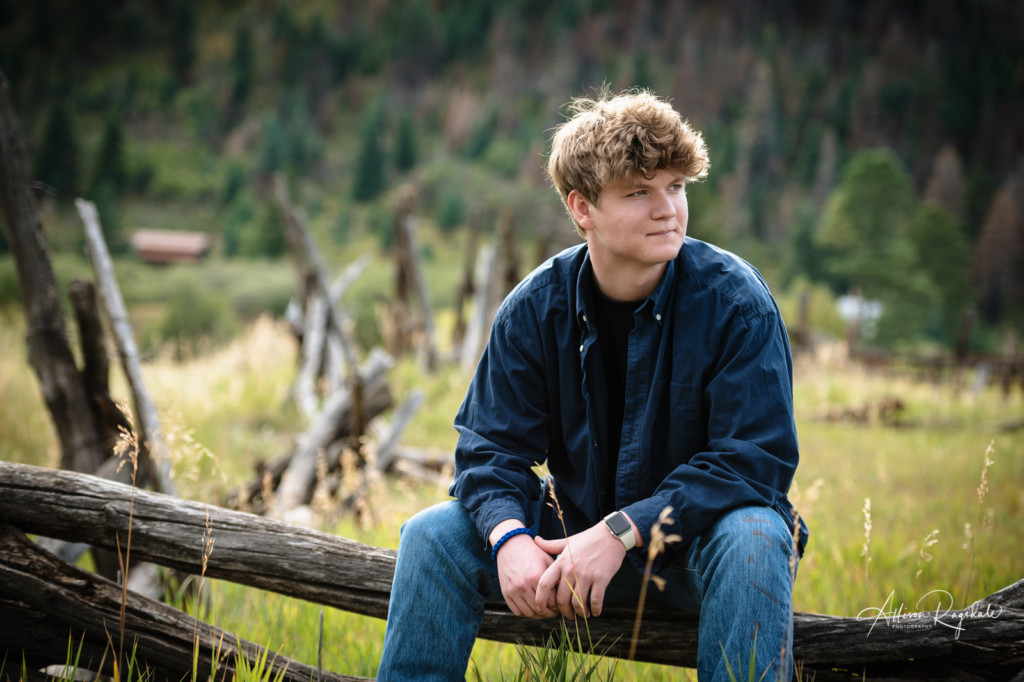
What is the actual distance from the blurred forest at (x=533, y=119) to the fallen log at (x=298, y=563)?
32.8 ft

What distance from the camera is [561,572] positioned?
66.6 inches

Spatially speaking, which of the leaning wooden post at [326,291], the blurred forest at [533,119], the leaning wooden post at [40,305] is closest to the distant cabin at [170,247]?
the blurred forest at [533,119]

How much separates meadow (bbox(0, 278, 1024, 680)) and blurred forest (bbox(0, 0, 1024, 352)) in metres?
5.33

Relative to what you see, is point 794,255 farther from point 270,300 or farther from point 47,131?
point 47,131

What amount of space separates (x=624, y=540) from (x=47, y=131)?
166ft

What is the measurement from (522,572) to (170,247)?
182 ft

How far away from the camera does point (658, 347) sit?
203 centimetres

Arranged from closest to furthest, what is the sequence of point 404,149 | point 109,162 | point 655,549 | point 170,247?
point 655,549 < point 109,162 < point 170,247 < point 404,149

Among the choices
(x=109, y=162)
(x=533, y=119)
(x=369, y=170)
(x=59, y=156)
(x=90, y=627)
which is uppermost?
(x=533, y=119)

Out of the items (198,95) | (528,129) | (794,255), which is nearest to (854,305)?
(794,255)

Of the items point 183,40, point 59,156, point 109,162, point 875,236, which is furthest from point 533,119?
point 59,156

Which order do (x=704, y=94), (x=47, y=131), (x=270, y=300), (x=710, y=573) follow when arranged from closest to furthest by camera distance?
(x=710, y=573) < (x=270, y=300) < (x=47, y=131) < (x=704, y=94)

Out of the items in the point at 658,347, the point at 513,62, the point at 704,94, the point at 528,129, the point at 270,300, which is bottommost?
the point at 270,300

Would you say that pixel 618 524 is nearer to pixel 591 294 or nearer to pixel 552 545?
pixel 552 545
